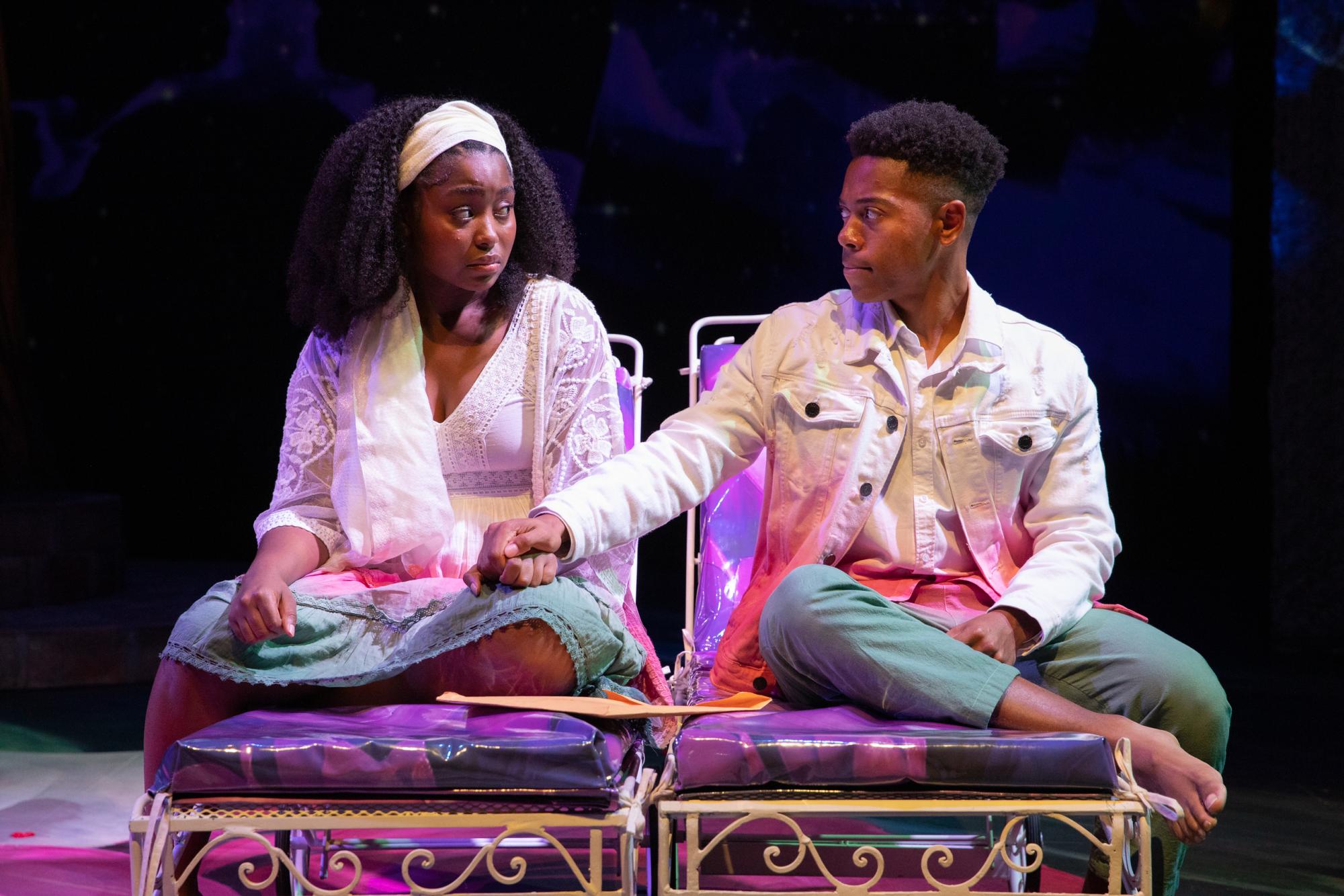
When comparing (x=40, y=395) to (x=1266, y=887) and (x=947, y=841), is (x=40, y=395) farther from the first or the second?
(x=1266, y=887)

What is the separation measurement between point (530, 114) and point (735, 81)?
858mm

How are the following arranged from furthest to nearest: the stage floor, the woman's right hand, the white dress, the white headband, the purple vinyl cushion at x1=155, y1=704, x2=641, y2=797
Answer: the stage floor < the white headband < the white dress < the woman's right hand < the purple vinyl cushion at x1=155, y1=704, x2=641, y2=797

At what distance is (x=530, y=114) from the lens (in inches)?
231

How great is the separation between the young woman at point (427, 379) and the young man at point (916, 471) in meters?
0.15

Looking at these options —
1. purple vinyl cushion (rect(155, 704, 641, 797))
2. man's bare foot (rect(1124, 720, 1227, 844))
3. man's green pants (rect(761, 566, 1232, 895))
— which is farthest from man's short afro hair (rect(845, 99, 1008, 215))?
purple vinyl cushion (rect(155, 704, 641, 797))

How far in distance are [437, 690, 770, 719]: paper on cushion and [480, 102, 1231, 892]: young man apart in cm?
15

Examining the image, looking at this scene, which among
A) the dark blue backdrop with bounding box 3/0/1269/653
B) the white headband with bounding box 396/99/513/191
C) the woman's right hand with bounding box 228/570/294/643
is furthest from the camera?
the dark blue backdrop with bounding box 3/0/1269/653

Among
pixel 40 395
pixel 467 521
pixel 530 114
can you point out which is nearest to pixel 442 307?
pixel 467 521

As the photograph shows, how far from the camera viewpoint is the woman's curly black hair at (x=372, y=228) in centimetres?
240

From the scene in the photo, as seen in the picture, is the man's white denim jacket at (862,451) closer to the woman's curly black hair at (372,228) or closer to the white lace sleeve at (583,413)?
the white lace sleeve at (583,413)

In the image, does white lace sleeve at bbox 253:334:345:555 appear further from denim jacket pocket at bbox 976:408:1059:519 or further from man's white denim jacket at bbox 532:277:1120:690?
denim jacket pocket at bbox 976:408:1059:519

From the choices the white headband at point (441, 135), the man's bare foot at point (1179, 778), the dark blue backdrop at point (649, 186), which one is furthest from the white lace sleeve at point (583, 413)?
the dark blue backdrop at point (649, 186)

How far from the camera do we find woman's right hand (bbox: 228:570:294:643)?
6.55ft

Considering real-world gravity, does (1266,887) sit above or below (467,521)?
below
